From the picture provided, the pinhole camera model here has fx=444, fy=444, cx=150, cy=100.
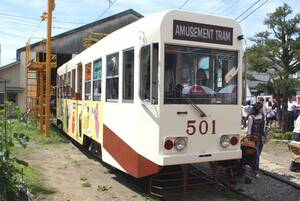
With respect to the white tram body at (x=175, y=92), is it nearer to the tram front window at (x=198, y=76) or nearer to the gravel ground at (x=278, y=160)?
the tram front window at (x=198, y=76)

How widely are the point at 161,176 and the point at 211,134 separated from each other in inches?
52.7

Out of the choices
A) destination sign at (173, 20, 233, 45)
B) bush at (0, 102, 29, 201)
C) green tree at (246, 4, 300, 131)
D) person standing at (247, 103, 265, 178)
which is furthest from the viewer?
green tree at (246, 4, 300, 131)

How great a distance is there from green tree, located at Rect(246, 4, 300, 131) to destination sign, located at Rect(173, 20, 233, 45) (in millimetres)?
9885

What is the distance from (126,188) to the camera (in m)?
8.41

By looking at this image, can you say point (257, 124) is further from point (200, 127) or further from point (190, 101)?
point (190, 101)

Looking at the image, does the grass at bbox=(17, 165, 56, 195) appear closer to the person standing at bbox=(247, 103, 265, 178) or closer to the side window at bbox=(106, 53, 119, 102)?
the side window at bbox=(106, 53, 119, 102)

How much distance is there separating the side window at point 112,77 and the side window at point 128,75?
0.42 metres

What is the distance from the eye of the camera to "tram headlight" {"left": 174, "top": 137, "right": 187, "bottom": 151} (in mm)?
7109

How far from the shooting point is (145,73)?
7.31 metres

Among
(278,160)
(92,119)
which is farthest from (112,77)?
(278,160)

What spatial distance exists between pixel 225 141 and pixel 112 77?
263cm

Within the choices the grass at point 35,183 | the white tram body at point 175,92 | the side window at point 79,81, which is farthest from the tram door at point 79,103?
the white tram body at point 175,92

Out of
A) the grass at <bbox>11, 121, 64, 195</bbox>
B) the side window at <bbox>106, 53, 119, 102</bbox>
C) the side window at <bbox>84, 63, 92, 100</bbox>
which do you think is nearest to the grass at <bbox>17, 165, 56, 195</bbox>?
the grass at <bbox>11, 121, 64, 195</bbox>

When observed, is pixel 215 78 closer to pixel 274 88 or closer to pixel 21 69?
pixel 274 88
